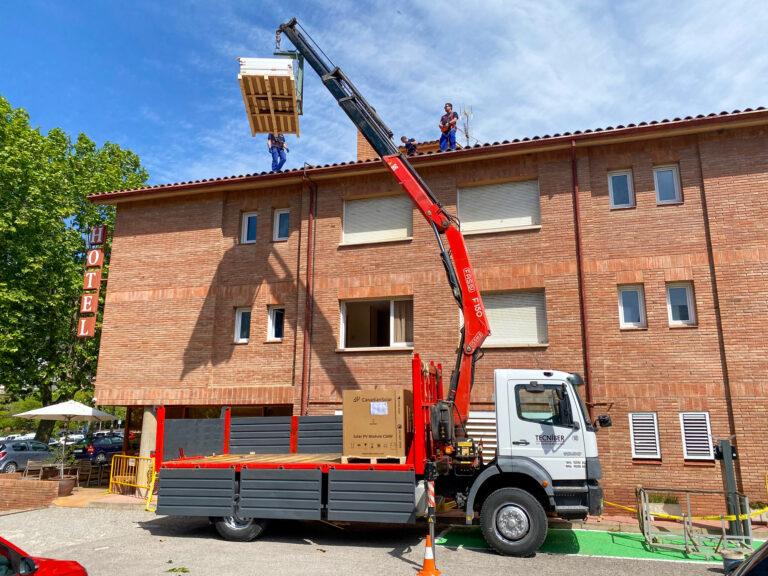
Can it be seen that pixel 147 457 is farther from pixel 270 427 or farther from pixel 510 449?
pixel 510 449

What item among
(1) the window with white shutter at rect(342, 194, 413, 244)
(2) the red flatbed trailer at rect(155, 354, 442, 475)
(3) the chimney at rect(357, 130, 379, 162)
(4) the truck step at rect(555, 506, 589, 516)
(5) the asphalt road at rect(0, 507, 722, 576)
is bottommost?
(5) the asphalt road at rect(0, 507, 722, 576)

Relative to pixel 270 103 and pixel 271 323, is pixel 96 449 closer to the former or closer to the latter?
pixel 271 323

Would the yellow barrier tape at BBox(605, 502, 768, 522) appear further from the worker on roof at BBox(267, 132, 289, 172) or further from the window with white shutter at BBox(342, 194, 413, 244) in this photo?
the worker on roof at BBox(267, 132, 289, 172)

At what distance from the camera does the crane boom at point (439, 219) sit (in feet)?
33.3

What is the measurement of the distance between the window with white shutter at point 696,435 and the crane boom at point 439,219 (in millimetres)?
4562

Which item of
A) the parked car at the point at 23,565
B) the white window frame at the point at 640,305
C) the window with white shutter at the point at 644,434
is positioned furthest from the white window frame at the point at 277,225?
the parked car at the point at 23,565

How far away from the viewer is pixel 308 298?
1462cm

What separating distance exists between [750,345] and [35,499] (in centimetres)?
1634

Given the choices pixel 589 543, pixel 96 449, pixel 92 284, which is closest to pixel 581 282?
pixel 589 543

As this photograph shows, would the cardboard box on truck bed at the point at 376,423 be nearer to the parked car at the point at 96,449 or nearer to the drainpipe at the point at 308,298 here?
the drainpipe at the point at 308,298

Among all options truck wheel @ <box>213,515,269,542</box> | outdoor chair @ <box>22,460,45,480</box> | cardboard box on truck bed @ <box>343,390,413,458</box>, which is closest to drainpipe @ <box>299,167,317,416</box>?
truck wheel @ <box>213,515,269,542</box>

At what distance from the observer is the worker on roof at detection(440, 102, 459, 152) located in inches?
605

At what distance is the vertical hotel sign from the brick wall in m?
Result: 3.95

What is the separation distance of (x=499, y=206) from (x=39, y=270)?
1778 centimetres
